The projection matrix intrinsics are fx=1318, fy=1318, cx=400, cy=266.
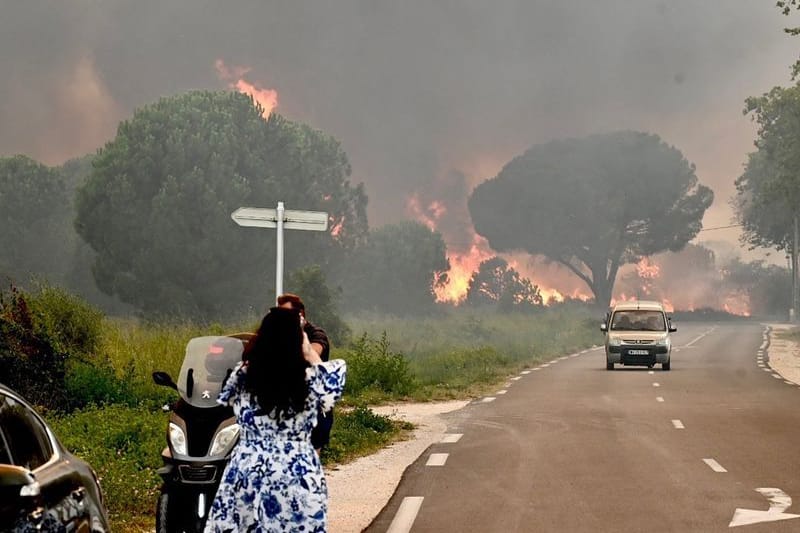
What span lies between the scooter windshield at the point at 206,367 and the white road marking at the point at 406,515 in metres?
2.14

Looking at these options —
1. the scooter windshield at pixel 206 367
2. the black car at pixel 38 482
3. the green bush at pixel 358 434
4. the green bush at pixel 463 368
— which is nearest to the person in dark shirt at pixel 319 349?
the scooter windshield at pixel 206 367

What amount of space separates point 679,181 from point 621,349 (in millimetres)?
69550

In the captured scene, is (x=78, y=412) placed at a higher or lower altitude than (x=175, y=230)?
lower

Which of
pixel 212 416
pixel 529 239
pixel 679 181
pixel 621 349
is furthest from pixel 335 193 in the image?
pixel 212 416

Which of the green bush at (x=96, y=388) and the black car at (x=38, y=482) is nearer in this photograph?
the black car at (x=38, y=482)

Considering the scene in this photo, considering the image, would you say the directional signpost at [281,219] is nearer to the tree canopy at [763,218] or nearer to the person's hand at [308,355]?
the person's hand at [308,355]

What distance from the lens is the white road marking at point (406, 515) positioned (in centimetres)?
1005

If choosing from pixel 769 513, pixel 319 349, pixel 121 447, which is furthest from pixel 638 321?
pixel 319 349

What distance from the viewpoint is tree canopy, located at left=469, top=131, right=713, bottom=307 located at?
99.3 meters

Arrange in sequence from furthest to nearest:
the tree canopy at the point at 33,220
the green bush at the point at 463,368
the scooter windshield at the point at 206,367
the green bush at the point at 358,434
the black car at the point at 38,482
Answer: the tree canopy at the point at 33,220
the green bush at the point at 463,368
the green bush at the point at 358,434
the scooter windshield at the point at 206,367
the black car at the point at 38,482

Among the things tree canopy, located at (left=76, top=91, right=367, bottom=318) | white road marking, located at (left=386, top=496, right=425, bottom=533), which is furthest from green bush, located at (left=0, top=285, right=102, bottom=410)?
tree canopy, located at (left=76, top=91, right=367, bottom=318)

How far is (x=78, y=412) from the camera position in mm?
16781

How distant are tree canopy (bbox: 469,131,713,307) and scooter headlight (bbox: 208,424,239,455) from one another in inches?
3613

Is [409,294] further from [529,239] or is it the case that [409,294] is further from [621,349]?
[621,349]
